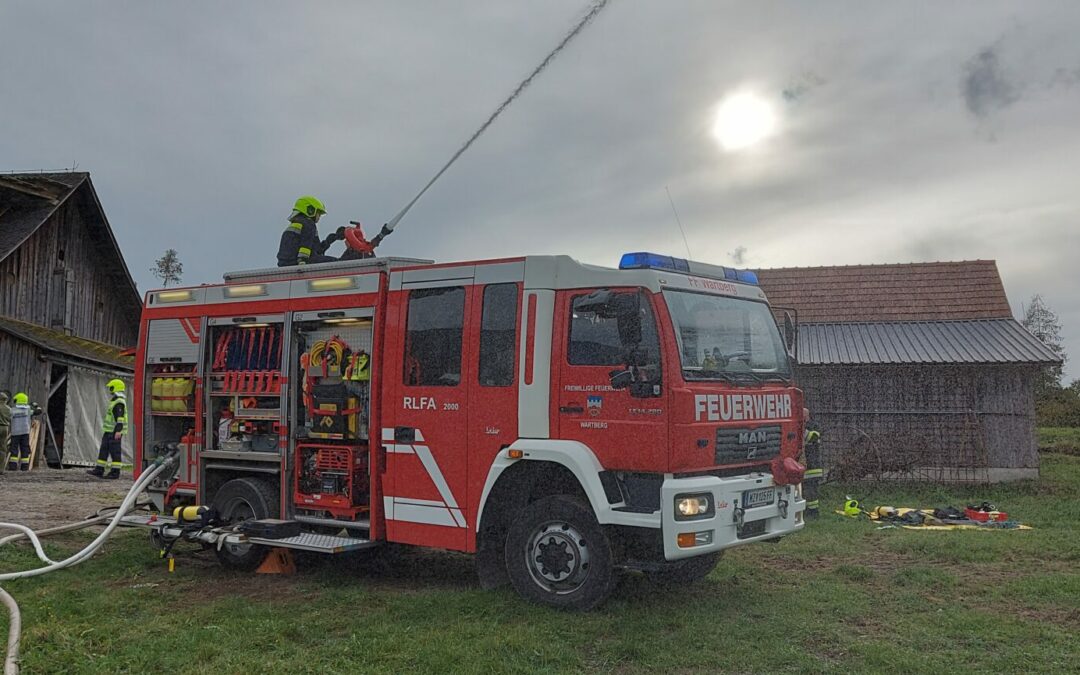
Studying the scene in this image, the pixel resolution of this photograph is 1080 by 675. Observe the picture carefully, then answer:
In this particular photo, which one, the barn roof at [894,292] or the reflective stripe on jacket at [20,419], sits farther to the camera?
the barn roof at [894,292]

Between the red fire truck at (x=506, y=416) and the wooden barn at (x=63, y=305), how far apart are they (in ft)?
45.2

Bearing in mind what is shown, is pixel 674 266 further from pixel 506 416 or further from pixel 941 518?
pixel 941 518

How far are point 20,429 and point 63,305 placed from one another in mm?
7516

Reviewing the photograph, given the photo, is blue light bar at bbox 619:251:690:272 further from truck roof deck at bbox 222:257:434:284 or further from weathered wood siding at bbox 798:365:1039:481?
weathered wood siding at bbox 798:365:1039:481

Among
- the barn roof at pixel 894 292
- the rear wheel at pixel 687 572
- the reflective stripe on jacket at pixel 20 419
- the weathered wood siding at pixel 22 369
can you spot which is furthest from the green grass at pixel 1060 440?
the weathered wood siding at pixel 22 369

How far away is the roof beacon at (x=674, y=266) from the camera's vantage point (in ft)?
24.0

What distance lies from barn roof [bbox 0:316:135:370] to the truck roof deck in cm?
1262

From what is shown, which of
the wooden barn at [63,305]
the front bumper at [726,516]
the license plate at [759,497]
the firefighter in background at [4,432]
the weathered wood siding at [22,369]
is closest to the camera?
the front bumper at [726,516]

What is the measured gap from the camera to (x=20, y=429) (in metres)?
19.4

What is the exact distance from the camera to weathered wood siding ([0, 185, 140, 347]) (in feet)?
79.7

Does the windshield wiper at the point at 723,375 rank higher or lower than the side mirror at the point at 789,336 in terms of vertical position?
lower

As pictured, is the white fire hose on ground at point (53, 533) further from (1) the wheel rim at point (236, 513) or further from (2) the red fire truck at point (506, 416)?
(1) the wheel rim at point (236, 513)

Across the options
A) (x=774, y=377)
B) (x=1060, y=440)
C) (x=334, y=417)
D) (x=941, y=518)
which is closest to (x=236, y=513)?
(x=334, y=417)

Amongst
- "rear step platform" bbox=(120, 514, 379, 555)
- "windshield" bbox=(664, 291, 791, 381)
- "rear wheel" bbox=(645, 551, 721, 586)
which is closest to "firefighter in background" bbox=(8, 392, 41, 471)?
"rear step platform" bbox=(120, 514, 379, 555)
